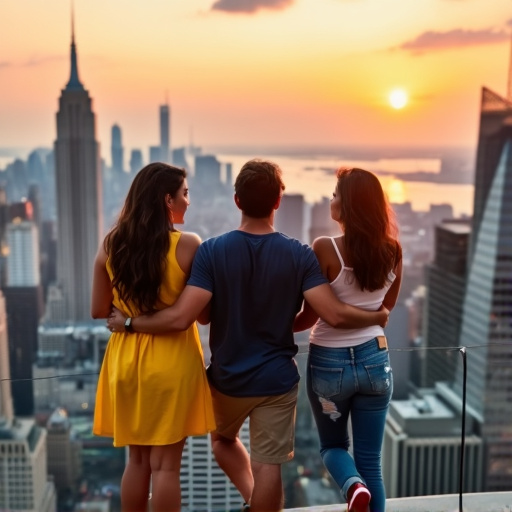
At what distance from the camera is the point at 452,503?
2.08 m

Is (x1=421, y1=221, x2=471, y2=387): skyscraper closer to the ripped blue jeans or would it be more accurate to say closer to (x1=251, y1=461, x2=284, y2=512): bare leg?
the ripped blue jeans

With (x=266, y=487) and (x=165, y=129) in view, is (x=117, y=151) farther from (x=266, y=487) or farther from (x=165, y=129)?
(x=266, y=487)

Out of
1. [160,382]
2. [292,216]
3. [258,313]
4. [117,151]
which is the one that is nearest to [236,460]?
[160,382]

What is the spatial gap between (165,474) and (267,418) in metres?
0.28

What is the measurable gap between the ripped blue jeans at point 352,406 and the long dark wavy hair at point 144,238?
1.42 feet

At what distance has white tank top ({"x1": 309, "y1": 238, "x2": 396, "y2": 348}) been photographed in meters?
1.59

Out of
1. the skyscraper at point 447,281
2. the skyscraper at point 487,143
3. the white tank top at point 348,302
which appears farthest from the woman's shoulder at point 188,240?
the skyscraper at point 487,143

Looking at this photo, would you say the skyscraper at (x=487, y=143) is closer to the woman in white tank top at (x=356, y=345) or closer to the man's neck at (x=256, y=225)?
the woman in white tank top at (x=356, y=345)

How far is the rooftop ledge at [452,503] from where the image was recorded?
2014mm

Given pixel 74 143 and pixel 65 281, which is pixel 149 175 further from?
pixel 74 143

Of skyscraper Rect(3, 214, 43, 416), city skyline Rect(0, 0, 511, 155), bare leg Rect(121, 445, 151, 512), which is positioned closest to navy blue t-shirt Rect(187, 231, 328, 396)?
bare leg Rect(121, 445, 151, 512)

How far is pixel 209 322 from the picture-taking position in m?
1.59

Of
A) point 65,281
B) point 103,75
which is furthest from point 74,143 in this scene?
point 65,281

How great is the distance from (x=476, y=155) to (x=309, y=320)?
52.1 meters
